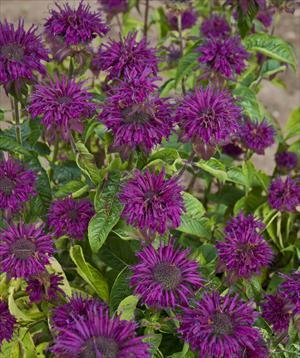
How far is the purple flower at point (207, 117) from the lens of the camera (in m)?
1.24

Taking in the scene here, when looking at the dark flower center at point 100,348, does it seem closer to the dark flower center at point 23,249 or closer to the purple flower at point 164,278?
the purple flower at point 164,278

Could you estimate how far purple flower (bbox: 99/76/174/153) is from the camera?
125cm

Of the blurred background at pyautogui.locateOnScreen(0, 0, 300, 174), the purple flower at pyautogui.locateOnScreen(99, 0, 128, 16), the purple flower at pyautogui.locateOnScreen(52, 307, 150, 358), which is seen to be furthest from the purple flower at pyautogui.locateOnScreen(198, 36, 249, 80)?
the blurred background at pyautogui.locateOnScreen(0, 0, 300, 174)

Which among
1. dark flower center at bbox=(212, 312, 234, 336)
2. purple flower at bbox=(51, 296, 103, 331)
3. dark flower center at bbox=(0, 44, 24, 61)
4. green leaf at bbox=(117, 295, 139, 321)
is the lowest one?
green leaf at bbox=(117, 295, 139, 321)

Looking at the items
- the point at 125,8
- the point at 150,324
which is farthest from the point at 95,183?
A: the point at 125,8

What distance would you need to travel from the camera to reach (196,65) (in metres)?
1.79

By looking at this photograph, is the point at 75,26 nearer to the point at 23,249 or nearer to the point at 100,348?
the point at 23,249

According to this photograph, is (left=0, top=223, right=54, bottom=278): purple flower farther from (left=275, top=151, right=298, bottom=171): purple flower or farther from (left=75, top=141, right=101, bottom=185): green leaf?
(left=275, top=151, right=298, bottom=171): purple flower

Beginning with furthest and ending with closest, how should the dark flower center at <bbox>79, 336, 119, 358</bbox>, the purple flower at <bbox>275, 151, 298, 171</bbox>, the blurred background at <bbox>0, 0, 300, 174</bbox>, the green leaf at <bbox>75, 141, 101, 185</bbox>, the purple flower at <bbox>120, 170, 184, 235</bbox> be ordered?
the blurred background at <bbox>0, 0, 300, 174</bbox>
the purple flower at <bbox>275, 151, 298, 171</bbox>
the green leaf at <bbox>75, 141, 101, 185</bbox>
the purple flower at <bbox>120, 170, 184, 235</bbox>
the dark flower center at <bbox>79, 336, 119, 358</bbox>

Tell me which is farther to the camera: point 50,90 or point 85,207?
point 85,207

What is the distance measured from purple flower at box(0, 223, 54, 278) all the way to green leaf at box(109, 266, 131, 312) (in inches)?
7.1

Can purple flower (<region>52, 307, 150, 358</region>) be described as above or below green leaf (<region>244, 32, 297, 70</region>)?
below

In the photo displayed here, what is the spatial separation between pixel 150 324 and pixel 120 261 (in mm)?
419

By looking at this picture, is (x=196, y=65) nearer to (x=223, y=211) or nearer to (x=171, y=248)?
(x=223, y=211)
